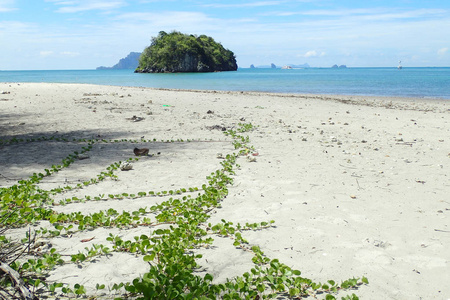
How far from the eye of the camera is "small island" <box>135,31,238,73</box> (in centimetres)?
10369

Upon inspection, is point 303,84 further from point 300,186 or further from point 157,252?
point 157,252

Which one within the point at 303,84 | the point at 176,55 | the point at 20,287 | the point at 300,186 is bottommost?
the point at 300,186

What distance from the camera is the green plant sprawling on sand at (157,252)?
2895 millimetres

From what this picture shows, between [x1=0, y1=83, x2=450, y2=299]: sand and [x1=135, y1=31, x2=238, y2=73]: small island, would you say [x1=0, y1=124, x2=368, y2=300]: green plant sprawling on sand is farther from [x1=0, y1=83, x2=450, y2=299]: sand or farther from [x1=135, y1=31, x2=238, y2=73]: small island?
[x1=135, y1=31, x2=238, y2=73]: small island

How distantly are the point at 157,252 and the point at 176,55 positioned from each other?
106 meters

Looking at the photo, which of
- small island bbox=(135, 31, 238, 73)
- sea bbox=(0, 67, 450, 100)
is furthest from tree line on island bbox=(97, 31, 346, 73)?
sea bbox=(0, 67, 450, 100)

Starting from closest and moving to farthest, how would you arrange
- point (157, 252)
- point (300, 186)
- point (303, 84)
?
point (157, 252) < point (300, 186) < point (303, 84)

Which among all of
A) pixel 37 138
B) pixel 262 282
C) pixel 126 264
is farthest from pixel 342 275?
pixel 37 138

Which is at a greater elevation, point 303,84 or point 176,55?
point 176,55

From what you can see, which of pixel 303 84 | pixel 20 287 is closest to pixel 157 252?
pixel 20 287

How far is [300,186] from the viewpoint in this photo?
19.2ft

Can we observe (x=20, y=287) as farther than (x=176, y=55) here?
No

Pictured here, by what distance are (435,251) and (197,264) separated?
2.52 m

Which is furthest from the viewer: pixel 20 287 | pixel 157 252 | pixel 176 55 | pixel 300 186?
pixel 176 55
